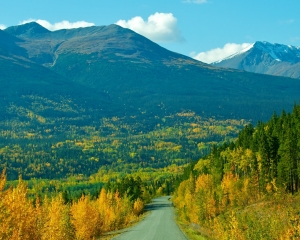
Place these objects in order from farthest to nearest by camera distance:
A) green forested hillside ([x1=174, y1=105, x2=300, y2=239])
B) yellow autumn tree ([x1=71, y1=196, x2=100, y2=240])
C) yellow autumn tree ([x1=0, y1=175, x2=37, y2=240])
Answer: green forested hillside ([x1=174, y1=105, x2=300, y2=239]), yellow autumn tree ([x1=71, y1=196, x2=100, y2=240]), yellow autumn tree ([x1=0, y1=175, x2=37, y2=240])

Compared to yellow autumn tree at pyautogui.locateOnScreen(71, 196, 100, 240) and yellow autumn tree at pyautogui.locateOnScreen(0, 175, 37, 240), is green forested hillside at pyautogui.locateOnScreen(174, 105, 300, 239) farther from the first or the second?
yellow autumn tree at pyautogui.locateOnScreen(0, 175, 37, 240)

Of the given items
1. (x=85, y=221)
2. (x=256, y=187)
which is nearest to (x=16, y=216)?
(x=85, y=221)

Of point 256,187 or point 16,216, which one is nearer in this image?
point 16,216

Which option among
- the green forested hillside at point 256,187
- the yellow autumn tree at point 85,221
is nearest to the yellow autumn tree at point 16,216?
the green forested hillside at point 256,187

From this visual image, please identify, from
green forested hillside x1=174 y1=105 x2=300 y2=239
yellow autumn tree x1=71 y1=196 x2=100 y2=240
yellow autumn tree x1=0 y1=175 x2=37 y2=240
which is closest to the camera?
yellow autumn tree x1=0 y1=175 x2=37 y2=240

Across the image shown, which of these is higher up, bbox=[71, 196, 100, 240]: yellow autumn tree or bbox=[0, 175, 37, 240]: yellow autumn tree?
bbox=[0, 175, 37, 240]: yellow autumn tree

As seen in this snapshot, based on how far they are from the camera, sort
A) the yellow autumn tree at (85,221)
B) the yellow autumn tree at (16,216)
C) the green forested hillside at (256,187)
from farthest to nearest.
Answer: the green forested hillside at (256,187), the yellow autumn tree at (85,221), the yellow autumn tree at (16,216)

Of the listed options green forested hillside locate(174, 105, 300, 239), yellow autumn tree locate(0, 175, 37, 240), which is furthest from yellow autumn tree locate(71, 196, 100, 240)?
yellow autumn tree locate(0, 175, 37, 240)

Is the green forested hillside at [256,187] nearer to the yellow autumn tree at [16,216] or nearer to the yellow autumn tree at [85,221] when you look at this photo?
the yellow autumn tree at [85,221]

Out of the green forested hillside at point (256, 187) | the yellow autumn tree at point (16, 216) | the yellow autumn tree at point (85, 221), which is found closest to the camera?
the yellow autumn tree at point (16, 216)

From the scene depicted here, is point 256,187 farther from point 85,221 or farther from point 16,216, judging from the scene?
point 16,216

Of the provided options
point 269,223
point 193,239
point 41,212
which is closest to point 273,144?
point 193,239

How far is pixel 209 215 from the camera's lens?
60.8 meters

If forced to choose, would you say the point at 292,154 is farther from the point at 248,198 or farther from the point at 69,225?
the point at 69,225
